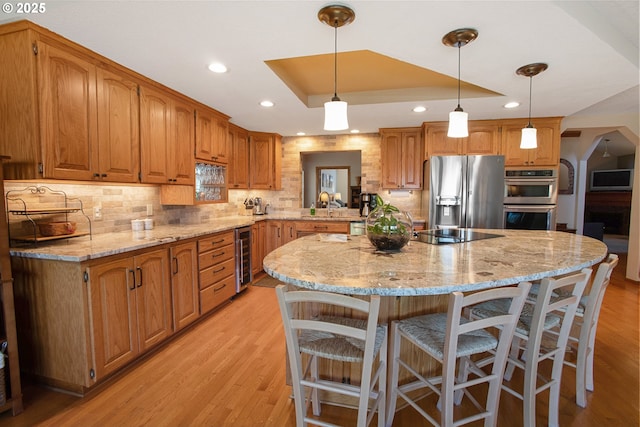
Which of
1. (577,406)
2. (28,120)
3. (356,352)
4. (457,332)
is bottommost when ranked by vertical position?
(577,406)

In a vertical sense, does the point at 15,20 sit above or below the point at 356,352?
above

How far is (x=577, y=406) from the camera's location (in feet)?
5.90

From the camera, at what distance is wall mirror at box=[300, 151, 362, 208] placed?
5.14 metres

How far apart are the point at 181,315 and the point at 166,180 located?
1250mm

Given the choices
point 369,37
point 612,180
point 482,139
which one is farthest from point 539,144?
point 612,180

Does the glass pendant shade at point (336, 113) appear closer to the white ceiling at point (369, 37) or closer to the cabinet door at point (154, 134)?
the white ceiling at point (369, 37)

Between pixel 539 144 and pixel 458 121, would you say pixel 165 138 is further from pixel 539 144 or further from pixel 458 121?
pixel 539 144

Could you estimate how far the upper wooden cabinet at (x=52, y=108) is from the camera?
1.83 m

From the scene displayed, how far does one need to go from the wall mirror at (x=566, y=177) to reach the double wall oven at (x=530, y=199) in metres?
3.88

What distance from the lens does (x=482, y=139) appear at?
4.07 metres

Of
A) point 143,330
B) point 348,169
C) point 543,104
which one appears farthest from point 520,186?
point 143,330

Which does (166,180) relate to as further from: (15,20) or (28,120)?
(15,20)

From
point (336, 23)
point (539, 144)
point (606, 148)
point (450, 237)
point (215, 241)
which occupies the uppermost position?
point (606, 148)

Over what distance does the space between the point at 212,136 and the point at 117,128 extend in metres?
1.31
